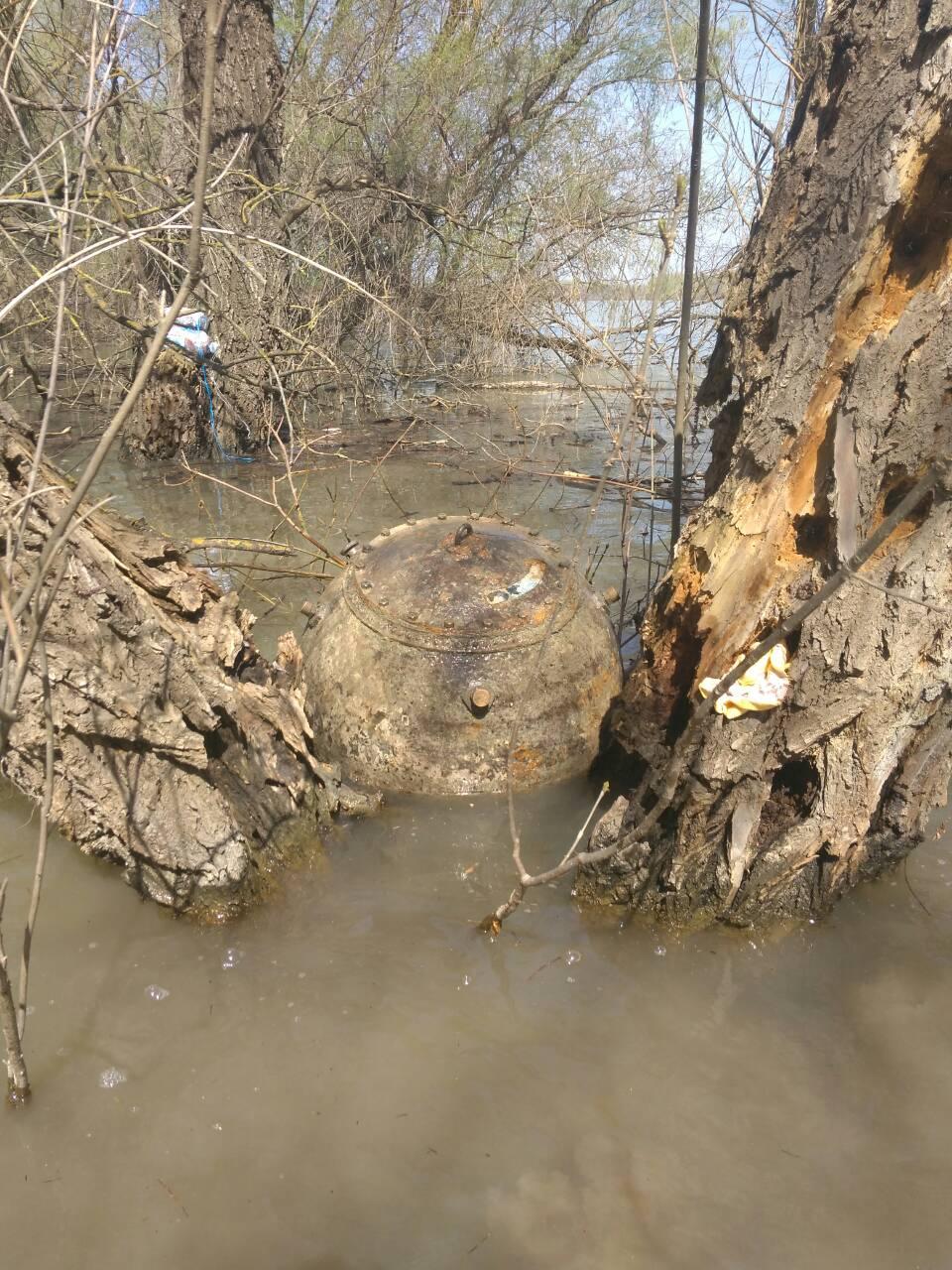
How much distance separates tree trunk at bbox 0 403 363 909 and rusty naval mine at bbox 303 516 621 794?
11.2 inches

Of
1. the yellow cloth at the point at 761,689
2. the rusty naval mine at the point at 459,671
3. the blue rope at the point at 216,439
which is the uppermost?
the yellow cloth at the point at 761,689

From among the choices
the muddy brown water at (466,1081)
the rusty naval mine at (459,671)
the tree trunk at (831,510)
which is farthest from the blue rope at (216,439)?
the tree trunk at (831,510)

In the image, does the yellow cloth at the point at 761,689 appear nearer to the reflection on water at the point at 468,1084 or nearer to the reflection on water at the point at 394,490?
the reflection on water at the point at 468,1084

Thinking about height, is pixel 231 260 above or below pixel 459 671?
above

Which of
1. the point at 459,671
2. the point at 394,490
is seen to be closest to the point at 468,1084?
the point at 459,671

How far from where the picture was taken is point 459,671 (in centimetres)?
331

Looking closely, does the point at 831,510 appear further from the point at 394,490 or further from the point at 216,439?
the point at 216,439

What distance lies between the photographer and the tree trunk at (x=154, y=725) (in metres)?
2.71

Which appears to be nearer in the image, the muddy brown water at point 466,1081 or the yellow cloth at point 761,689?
the muddy brown water at point 466,1081

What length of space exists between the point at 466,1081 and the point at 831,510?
2149mm

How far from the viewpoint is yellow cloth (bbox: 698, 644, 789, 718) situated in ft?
8.68

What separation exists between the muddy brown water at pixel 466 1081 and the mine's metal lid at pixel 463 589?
0.94 m

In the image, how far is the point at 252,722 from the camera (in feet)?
10.4

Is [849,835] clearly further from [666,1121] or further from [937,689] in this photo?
[666,1121]
